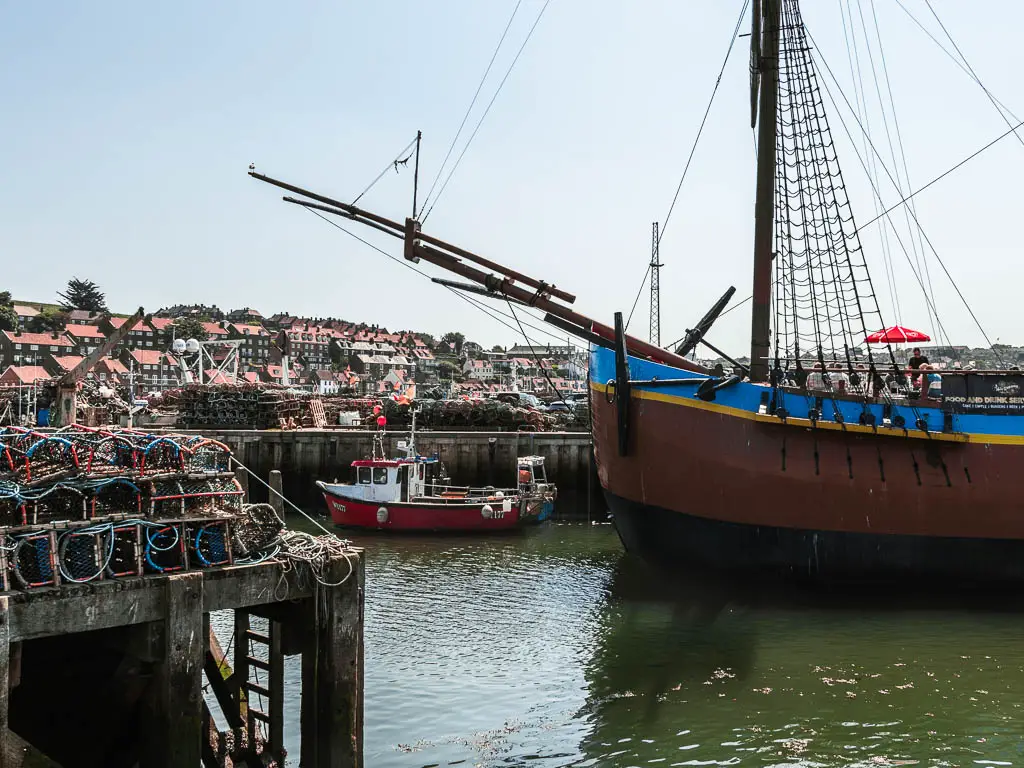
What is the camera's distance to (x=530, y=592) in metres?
19.2

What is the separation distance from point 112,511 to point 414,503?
748 inches

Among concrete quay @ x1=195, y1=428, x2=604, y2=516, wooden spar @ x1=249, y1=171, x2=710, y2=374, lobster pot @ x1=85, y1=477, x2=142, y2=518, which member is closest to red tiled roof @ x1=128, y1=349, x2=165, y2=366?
concrete quay @ x1=195, y1=428, x2=604, y2=516

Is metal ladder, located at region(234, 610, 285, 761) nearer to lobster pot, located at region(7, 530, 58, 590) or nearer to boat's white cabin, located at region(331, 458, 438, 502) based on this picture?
lobster pot, located at region(7, 530, 58, 590)

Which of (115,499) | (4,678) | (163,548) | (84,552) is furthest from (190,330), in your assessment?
(4,678)

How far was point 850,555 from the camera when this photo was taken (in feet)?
59.5

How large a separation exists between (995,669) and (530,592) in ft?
29.4

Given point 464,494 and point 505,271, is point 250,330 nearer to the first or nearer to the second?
point 464,494

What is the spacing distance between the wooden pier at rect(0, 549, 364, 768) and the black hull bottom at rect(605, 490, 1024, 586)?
1141 cm

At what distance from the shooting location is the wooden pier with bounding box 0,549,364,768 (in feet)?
23.5

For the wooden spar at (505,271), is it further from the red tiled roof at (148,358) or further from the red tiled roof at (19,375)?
the red tiled roof at (148,358)

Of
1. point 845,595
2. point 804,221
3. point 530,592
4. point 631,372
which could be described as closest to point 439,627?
point 530,592

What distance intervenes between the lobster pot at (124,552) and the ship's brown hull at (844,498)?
12426 mm

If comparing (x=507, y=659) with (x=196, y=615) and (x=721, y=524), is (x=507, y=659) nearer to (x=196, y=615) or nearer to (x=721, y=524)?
(x=721, y=524)

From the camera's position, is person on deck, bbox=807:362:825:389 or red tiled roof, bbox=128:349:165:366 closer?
person on deck, bbox=807:362:825:389
